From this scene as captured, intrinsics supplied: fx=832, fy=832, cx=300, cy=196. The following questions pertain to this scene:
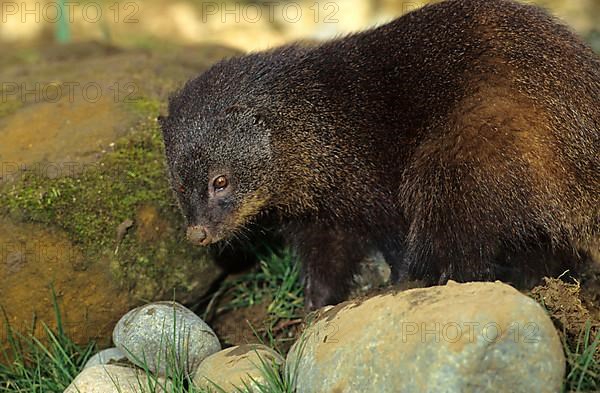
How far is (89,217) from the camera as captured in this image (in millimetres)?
5523

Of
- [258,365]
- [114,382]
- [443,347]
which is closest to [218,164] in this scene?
[258,365]

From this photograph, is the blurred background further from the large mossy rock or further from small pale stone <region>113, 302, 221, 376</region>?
small pale stone <region>113, 302, 221, 376</region>

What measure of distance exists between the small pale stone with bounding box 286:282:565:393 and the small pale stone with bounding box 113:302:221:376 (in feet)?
2.98

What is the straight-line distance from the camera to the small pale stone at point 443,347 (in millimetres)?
3637

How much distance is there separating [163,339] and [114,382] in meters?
0.39

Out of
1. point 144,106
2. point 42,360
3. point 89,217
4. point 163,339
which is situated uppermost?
point 144,106

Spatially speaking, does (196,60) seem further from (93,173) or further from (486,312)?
(486,312)

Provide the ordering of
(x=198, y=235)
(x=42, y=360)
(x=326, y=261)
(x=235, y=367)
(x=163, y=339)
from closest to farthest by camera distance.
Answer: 1. (x=235, y=367)
2. (x=163, y=339)
3. (x=198, y=235)
4. (x=42, y=360)
5. (x=326, y=261)

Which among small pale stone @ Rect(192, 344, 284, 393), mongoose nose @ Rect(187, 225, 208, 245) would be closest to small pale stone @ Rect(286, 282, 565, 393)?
small pale stone @ Rect(192, 344, 284, 393)

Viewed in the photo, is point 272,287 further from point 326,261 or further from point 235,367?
point 235,367

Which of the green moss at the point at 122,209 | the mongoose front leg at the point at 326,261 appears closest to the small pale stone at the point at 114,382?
the green moss at the point at 122,209

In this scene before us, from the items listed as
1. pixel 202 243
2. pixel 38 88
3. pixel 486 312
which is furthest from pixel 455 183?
pixel 38 88

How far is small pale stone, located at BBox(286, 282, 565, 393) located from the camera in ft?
11.9

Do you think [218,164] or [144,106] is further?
[144,106]
